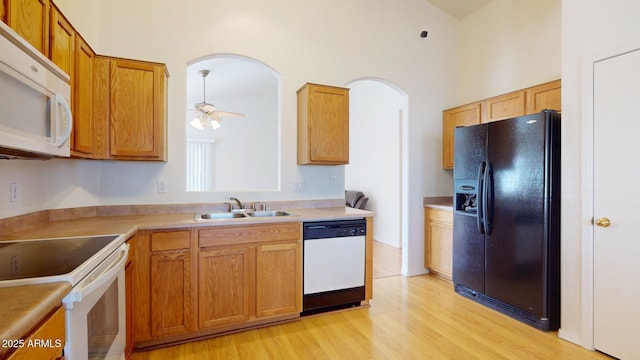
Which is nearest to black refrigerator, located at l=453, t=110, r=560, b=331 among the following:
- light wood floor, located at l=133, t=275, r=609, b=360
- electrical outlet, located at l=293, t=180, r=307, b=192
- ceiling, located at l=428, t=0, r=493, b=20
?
light wood floor, located at l=133, t=275, r=609, b=360

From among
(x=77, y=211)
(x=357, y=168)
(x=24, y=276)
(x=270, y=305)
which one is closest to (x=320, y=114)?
(x=270, y=305)

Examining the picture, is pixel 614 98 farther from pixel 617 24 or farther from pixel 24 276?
pixel 24 276

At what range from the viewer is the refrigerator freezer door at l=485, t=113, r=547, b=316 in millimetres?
2434

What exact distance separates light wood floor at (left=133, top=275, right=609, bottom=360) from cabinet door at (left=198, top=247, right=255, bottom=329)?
0.60ft

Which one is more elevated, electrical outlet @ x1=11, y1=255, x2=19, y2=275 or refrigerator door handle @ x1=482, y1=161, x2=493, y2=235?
refrigerator door handle @ x1=482, y1=161, x2=493, y2=235

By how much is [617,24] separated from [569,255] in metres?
1.64

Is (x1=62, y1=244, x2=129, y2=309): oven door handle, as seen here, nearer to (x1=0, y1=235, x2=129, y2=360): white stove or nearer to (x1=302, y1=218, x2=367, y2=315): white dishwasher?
(x1=0, y1=235, x2=129, y2=360): white stove

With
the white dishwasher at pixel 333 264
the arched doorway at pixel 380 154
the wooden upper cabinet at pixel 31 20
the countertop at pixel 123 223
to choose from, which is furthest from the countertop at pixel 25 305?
the arched doorway at pixel 380 154

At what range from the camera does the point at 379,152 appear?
19.2ft

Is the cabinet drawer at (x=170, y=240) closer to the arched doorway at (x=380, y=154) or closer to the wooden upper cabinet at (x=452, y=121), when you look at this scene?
the wooden upper cabinet at (x=452, y=121)

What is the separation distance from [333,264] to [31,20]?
2.48 metres

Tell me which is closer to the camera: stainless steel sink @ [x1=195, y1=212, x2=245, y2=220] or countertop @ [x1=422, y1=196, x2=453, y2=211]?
stainless steel sink @ [x1=195, y1=212, x2=245, y2=220]

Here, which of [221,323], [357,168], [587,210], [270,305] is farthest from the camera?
[357,168]

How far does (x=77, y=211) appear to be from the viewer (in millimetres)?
2395
